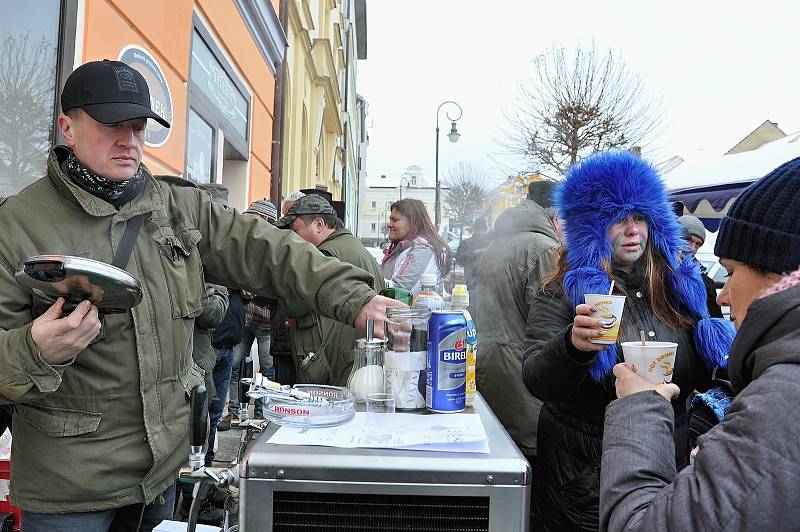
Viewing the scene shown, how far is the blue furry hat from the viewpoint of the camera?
7.61 feet

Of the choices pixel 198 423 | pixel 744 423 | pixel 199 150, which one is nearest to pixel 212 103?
pixel 199 150

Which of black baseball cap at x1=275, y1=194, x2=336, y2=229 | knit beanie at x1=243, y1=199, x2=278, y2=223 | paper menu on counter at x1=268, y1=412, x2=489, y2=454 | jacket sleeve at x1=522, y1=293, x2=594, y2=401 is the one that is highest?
knit beanie at x1=243, y1=199, x2=278, y2=223

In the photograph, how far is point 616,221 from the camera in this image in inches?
92.5

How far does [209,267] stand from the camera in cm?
220

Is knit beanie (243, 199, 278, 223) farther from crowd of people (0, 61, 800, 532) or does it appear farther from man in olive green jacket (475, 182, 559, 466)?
crowd of people (0, 61, 800, 532)

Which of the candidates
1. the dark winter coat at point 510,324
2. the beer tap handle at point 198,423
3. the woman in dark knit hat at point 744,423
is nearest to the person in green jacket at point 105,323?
the beer tap handle at point 198,423

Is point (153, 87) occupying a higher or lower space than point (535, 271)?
higher

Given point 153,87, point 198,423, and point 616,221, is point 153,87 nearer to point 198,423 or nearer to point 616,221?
point 616,221

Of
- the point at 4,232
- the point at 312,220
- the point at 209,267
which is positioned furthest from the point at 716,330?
the point at 312,220

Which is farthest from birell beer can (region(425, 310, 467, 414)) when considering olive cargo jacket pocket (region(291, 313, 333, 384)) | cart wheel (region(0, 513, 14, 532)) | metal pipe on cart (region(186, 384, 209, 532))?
cart wheel (region(0, 513, 14, 532))

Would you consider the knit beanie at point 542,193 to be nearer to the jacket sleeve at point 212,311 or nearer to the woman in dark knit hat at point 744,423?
the jacket sleeve at point 212,311

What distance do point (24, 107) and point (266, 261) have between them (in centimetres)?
A: 255

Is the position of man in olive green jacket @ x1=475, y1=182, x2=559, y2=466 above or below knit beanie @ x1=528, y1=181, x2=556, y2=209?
below

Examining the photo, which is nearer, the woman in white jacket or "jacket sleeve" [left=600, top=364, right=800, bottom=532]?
"jacket sleeve" [left=600, top=364, right=800, bottom=532]
